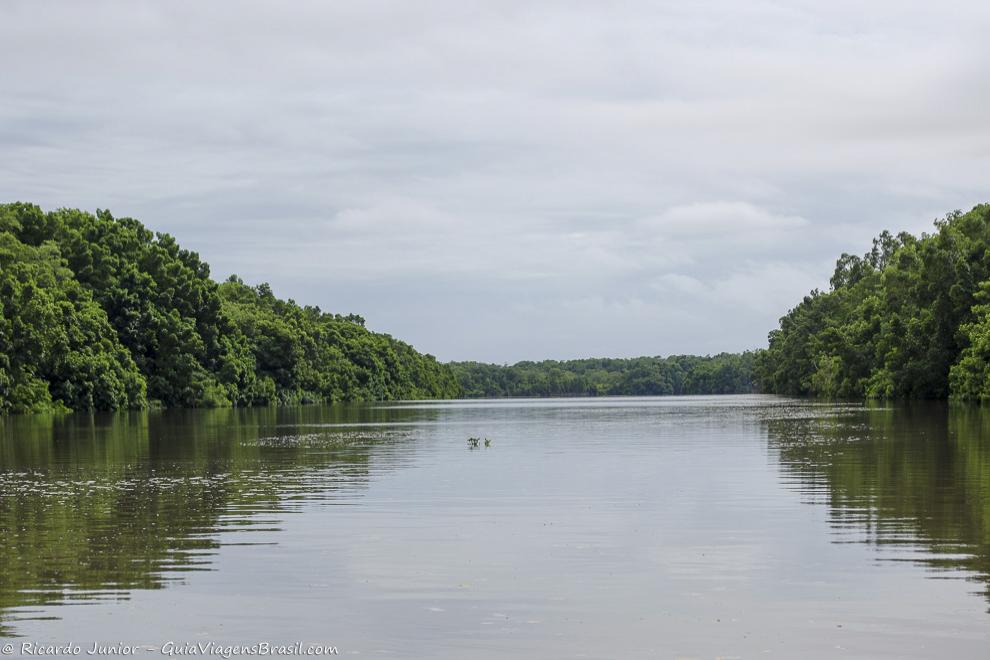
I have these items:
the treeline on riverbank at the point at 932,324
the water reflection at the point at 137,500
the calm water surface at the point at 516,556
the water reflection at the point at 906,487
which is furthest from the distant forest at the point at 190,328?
the calm water surface at the point at 516,556

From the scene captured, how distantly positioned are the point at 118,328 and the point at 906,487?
336ft

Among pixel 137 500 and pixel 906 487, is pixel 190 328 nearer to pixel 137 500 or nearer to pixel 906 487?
pixel 137 500

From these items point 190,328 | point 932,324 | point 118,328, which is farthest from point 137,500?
point 190,328

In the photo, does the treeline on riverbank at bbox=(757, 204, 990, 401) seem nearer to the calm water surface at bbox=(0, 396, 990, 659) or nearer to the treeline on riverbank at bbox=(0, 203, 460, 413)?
the calm water surface at bbox=(0, 396, 990, 659)

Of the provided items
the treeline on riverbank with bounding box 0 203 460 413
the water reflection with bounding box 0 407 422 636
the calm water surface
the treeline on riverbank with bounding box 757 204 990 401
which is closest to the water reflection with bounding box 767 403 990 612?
the calm water surface

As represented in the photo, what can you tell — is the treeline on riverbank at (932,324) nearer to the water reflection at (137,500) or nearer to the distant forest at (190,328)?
the distant forest at (190,328)

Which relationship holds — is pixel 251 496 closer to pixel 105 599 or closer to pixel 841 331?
pixel 105 599

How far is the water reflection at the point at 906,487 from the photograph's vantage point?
1669 centimetres

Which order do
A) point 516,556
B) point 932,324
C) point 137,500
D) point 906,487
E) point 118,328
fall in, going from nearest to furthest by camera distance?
point 516,556 < point 137,500 < point 906,487 < point 932,324 < point 118,328

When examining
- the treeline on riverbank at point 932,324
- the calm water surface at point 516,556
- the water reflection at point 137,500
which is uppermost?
the treeline on riverbank at point 932,324

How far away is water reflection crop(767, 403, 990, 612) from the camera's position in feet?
54.7

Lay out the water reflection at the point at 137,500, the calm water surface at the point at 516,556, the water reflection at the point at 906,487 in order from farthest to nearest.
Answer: the water reflection at the point at 906,487
the water reflection at the point at 137,500
the calm water surface at the point at 516,556

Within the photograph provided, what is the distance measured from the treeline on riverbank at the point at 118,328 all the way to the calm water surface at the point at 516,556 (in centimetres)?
6094

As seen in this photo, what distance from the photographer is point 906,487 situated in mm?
25016
